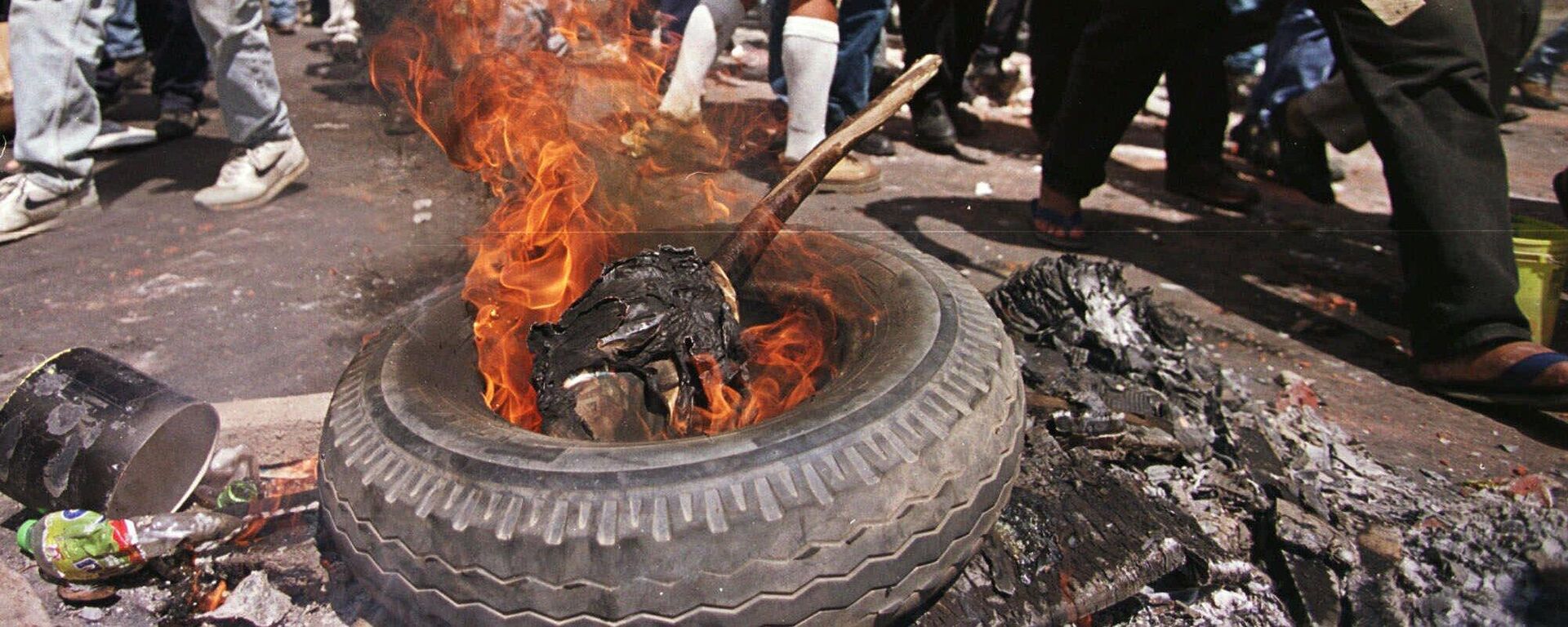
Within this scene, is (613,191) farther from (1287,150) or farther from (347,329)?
(1287,150)

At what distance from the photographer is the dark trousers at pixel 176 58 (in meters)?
5.95

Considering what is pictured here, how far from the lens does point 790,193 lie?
230cm

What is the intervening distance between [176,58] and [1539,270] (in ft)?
25.7

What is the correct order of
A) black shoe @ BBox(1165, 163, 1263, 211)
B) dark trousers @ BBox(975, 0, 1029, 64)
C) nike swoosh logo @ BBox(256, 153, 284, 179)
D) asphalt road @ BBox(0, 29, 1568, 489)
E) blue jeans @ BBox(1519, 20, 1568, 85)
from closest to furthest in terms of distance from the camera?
1. asphalt road @ BBox(0, 29, 1568, 489)
2. nike swoosh logo @ BBox(256, 153, 284, 179)
3. black shoe @ BBox(1165, 163, 1263, 211)
4. blue jeans @ BBox(1519, 20, 1568, 85)
5. dark trousers @ BBox(975, 0, 1029, 64)

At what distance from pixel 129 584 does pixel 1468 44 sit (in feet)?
13.6

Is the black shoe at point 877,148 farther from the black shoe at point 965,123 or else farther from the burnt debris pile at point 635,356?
the burnt debris pile at point 635,356

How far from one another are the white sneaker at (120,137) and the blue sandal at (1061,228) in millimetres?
5796

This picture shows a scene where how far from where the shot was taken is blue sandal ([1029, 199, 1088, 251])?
4219 millimetres

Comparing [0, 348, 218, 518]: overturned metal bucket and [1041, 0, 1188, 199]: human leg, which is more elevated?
[1041, 0, 1188, 199]: human leg

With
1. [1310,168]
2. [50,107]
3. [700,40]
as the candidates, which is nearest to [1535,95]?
[1310,168]

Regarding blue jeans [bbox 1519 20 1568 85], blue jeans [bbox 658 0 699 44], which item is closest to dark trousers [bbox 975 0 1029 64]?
blue jeans [bbox 658 0 699 44]

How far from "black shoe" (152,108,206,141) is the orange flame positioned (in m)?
Answer: 3.85

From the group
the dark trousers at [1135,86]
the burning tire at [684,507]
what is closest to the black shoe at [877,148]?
the dark trousers at [1135,86]

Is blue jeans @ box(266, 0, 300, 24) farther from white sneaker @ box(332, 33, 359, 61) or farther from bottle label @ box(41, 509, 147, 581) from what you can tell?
bottle label @ box(41, 509, 147, 581)
